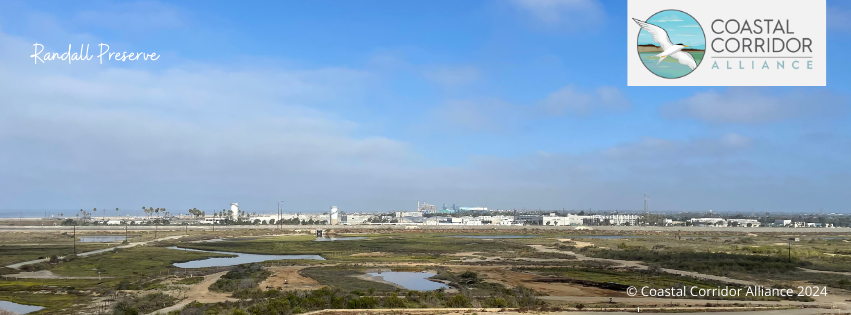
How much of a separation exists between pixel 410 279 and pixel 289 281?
31.1ft

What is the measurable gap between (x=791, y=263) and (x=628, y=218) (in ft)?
440

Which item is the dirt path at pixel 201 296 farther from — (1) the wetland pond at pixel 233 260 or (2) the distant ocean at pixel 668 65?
(2) the distant ocean at pixel 668 65

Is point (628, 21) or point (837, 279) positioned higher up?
point (628, 21)

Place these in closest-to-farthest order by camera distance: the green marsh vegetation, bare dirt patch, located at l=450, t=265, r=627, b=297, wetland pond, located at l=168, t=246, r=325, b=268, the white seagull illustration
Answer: the white seagull illustration
the green marsh vegetation
bare dirt patch, located at l=450, t=265, r=627, b=297
wetland pond, located at l=168, t=246, r=325, b=268

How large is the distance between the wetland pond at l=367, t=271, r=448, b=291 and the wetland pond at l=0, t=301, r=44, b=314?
21.7 metres

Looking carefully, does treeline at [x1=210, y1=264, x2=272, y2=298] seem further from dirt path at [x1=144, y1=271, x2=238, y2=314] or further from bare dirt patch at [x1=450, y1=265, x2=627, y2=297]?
bare dirt patch at [x1=450, y1=265, x2=627, y2=297]

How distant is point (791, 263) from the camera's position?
47.1m

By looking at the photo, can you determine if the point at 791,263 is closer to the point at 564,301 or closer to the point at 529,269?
the point at 529,269

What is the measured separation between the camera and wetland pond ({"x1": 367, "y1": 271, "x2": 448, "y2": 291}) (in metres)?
36.7

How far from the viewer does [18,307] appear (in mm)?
28641

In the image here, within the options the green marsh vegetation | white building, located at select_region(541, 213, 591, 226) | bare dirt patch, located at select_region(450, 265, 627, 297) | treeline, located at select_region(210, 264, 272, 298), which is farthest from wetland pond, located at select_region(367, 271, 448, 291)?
white building, located at select_region(541, 213, 591, 226)

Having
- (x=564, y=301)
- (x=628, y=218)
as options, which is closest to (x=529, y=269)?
(x=564, y=301)

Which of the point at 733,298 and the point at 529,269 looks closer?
the point at 733,298

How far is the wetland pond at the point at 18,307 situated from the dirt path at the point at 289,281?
12.5 m
